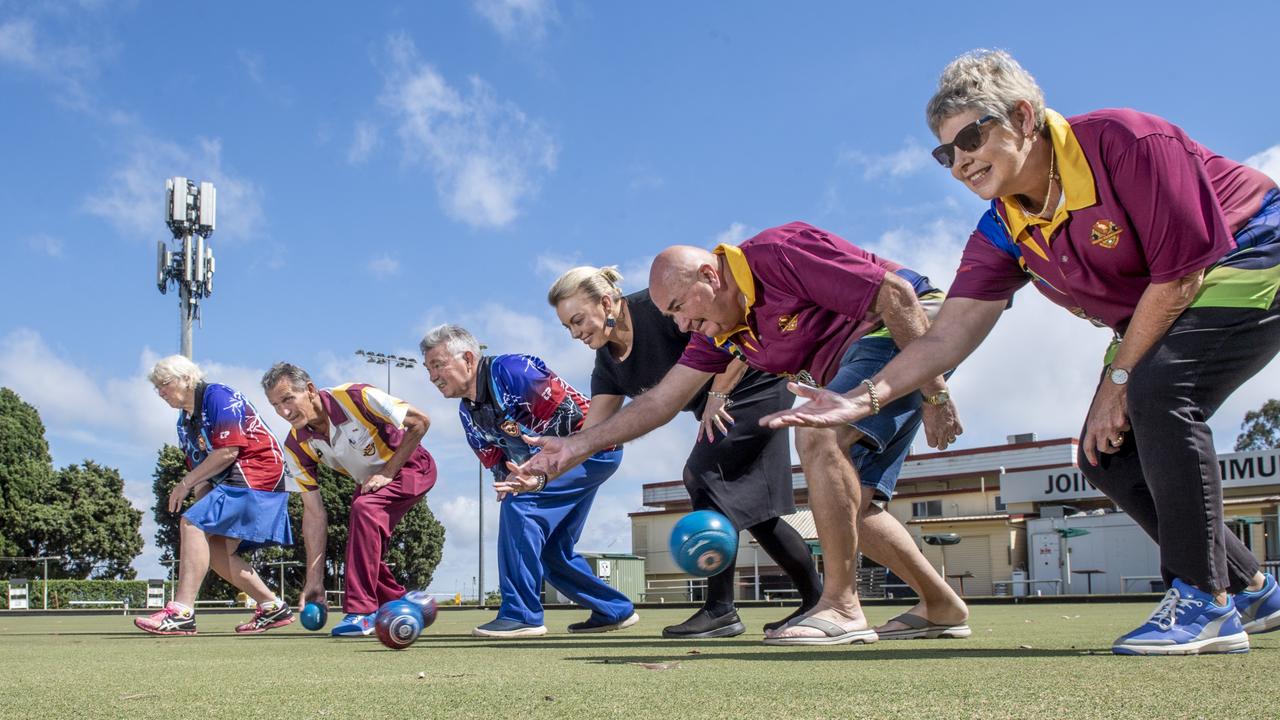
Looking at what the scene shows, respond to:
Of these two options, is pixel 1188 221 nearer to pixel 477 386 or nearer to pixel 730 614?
pixel 730 614

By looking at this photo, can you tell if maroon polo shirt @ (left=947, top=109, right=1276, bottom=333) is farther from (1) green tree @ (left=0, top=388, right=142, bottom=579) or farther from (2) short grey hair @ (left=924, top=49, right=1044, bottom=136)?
(1) green tree @ (left=0, top=388, right=142, bottom=579)

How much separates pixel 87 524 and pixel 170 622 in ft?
137

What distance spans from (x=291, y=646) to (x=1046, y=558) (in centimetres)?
3353

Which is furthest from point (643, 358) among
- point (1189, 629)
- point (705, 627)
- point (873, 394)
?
point (1189, 629)

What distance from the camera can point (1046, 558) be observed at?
117 feet

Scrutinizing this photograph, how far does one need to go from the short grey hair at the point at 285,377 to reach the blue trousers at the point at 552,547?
74.2 inches

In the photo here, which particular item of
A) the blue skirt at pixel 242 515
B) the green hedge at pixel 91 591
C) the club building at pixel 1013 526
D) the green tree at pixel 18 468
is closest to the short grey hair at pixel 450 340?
the blue skirt at pixel 242 515

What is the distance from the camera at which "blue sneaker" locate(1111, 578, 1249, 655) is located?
3402 millimetres

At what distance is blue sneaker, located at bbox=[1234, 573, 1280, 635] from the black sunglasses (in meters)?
1.87

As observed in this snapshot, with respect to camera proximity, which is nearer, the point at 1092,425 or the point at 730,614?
the point at 1092,425

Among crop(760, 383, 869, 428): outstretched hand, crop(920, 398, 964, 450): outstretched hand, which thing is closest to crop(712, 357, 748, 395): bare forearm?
crop(920, 398, 964, 450): outstretched hand

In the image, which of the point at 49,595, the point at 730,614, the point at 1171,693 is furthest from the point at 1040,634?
the point at 49,595

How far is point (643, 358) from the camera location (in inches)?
243

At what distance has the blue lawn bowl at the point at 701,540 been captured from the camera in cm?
520
